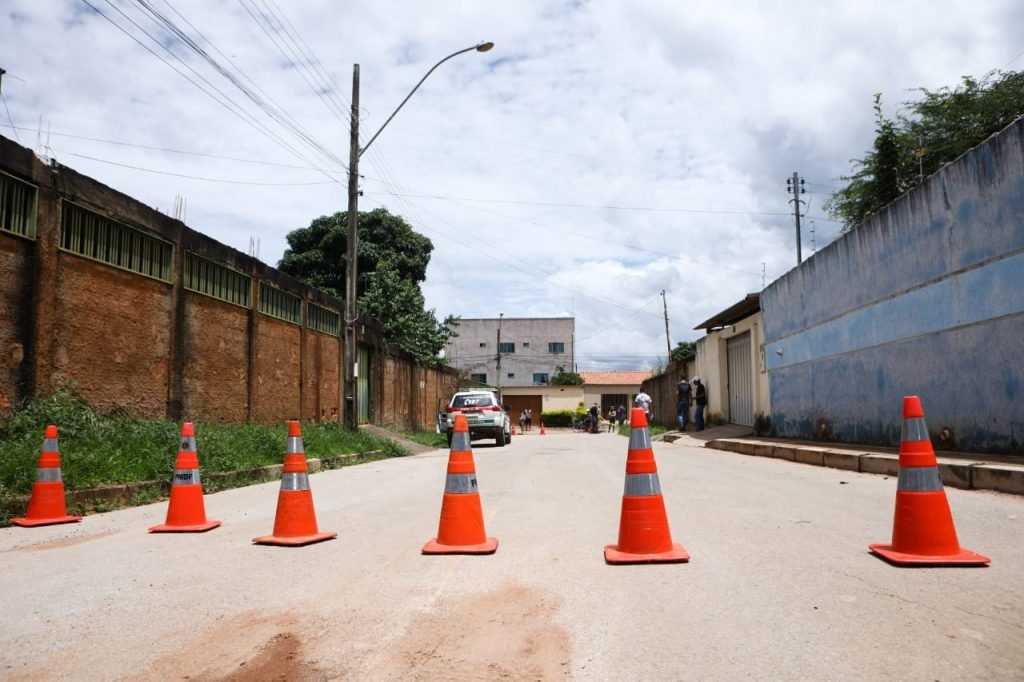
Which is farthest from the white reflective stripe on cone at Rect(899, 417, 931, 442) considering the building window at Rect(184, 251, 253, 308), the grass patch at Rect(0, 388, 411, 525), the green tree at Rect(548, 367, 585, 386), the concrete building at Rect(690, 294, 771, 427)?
the green tree at Rect(548, 367, 585, 386)

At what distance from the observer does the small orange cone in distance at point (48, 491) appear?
6840 millimetres

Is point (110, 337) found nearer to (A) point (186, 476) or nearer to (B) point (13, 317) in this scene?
(B) point (13, 317)

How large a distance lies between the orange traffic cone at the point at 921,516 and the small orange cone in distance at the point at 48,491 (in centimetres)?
678

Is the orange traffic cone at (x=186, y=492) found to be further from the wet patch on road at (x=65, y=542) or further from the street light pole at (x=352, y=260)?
the street light pole at (x=352, y=260)

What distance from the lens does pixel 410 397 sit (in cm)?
3023

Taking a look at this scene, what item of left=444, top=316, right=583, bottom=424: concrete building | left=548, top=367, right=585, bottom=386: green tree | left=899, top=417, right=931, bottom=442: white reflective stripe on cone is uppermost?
left=444, top=316, right=583, bottom=424: concrete building

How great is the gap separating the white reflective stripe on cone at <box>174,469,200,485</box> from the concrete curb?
746 centimetres

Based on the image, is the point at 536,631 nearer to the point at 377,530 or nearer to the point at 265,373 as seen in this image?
the point at 377,530

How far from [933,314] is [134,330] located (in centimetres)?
1182

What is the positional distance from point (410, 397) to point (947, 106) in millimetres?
23330

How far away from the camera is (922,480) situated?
15.0 ft

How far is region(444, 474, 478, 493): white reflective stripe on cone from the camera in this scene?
17.4 ft

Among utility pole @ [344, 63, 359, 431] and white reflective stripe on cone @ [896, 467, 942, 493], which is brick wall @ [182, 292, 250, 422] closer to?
utility pole @ [344, 63, 359, 431]

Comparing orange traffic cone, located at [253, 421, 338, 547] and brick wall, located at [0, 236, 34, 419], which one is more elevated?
brick wall, located at [0, 236, 34, 419]
